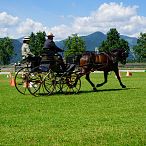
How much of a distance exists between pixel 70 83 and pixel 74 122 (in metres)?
8.22

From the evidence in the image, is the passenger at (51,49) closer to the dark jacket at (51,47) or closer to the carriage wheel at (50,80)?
the dark jacket at (51,47)

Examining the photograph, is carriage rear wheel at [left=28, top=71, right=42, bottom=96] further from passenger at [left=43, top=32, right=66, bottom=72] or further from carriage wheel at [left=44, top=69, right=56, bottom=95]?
passenger at [left=43, top=32, right=66, bottom=72]

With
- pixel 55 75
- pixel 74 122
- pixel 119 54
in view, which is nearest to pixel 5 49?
pixel 119 54

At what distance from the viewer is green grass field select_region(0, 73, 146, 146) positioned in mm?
8312

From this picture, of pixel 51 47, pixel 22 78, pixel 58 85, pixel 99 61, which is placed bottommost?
pixel 58 85

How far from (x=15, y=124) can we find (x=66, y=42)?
3960 inches

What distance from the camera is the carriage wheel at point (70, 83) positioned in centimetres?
1834

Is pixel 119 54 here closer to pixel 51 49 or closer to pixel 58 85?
pixel 58 85

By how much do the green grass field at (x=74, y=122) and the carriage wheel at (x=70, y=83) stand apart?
305 cm

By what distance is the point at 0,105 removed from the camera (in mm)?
14148

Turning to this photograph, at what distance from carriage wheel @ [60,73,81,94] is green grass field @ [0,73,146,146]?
3.05 m

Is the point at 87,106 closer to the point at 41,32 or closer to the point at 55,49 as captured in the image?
the point at 55,49

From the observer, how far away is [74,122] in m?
10.3

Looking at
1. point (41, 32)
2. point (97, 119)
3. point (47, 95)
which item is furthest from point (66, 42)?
point (97, 119)
